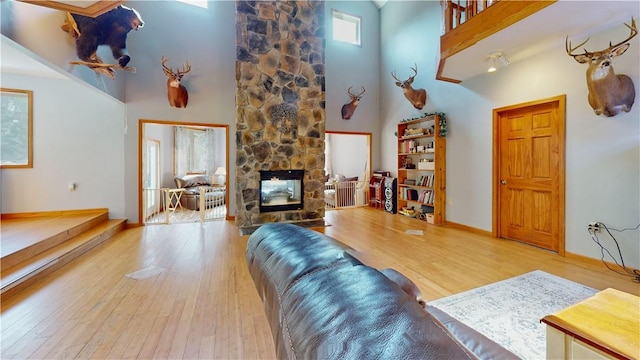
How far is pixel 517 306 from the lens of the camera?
209 cm

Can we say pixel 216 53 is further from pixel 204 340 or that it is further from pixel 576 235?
pixel 576 235

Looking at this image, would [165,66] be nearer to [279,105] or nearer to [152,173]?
[279,105]

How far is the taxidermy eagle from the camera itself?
306 cm

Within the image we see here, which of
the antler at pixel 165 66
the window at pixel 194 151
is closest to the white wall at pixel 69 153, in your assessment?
the antler at pixel 165 66

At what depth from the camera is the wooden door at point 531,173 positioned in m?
3.31

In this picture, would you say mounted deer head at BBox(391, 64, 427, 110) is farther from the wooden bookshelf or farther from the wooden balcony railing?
the wooden balcony railing

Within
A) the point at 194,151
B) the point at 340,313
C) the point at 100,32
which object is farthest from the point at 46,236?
the point at 194,151

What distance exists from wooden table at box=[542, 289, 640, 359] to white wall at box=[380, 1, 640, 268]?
8.33ft

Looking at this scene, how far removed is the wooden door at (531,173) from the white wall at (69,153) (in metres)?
6.62

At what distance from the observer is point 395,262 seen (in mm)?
3041

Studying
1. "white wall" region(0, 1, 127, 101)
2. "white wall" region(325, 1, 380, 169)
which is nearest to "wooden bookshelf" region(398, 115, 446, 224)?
"white wall" region(325, 1, 380, 169)

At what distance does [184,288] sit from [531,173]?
15.5 ft

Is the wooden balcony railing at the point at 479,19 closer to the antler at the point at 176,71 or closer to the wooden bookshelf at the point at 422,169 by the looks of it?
the wooden bookshelf at the point at 422,169

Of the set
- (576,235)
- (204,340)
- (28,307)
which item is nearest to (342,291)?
(204,340)
